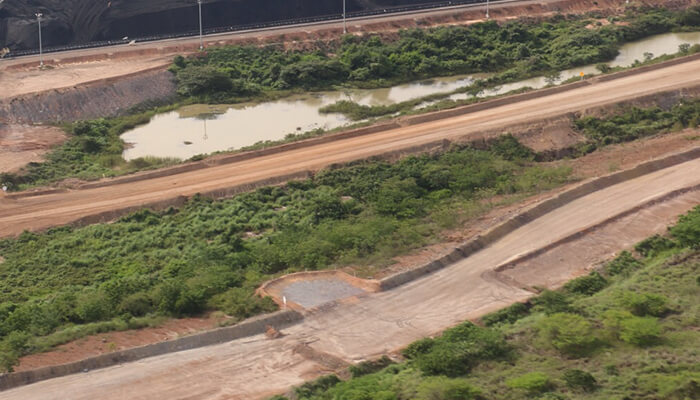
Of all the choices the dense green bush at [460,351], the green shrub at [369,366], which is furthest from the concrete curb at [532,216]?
the dense green bush at [460,351]

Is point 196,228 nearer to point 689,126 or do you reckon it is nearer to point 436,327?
point 436,327

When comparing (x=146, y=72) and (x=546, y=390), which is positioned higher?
(x=146, y=72)

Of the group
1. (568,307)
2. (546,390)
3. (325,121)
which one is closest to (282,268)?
(568,307)

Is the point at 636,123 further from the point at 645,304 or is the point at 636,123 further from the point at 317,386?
the point at 317,386

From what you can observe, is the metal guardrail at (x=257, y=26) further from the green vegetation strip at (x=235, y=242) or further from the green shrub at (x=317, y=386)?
the green shrub at (x=317, y=386)

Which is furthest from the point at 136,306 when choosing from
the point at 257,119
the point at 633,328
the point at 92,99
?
the point at 92,99
